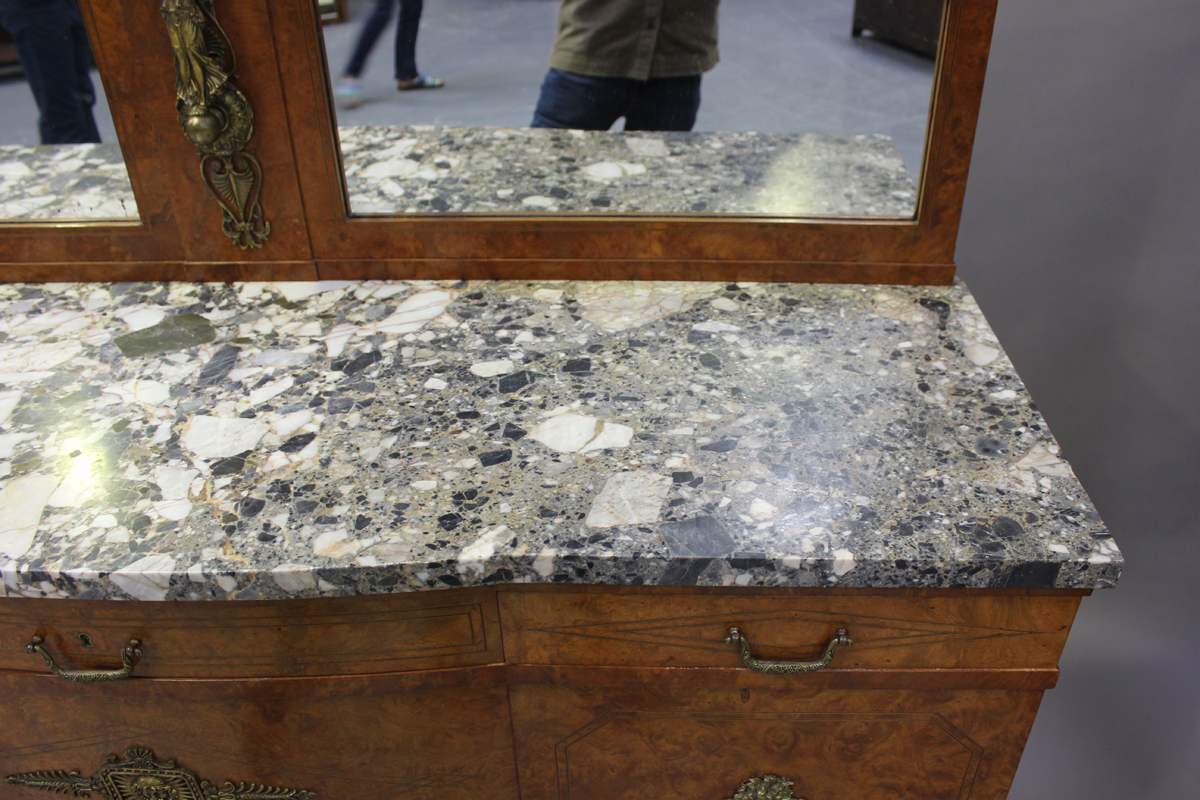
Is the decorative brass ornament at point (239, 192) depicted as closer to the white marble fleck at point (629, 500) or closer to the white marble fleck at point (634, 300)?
the white marble fleck at point (634, 300)

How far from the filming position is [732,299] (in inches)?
49.9

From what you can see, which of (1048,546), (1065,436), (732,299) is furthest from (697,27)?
(1065,436)

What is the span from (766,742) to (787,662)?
0.51ft

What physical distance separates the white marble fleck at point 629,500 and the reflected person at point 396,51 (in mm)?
630

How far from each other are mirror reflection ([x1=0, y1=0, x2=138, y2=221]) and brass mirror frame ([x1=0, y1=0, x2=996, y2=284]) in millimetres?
28

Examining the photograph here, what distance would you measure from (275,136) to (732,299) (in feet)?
2.28

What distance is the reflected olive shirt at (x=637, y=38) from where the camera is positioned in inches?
44.6

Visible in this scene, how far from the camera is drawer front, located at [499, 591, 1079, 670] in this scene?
91 centimetres

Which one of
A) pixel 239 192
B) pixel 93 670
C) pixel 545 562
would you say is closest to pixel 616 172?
pixel 239 192

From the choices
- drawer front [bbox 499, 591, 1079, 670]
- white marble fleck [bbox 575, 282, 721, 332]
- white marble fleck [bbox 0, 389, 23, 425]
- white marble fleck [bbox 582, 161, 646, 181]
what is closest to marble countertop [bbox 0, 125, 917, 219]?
white marble fleck [bbox 582, 161, 646, 181]

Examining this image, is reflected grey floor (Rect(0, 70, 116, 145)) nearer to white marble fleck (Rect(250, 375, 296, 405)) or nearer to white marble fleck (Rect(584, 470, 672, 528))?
white marble fleck (Rect(250, 375, 296, 405))

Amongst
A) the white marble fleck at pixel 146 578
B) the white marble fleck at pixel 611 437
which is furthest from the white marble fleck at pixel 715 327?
the white marble fleck at pixel 146 578

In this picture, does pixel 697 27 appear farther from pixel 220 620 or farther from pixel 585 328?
pixel 220 620

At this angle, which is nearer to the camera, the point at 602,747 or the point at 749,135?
the point at 602,747
